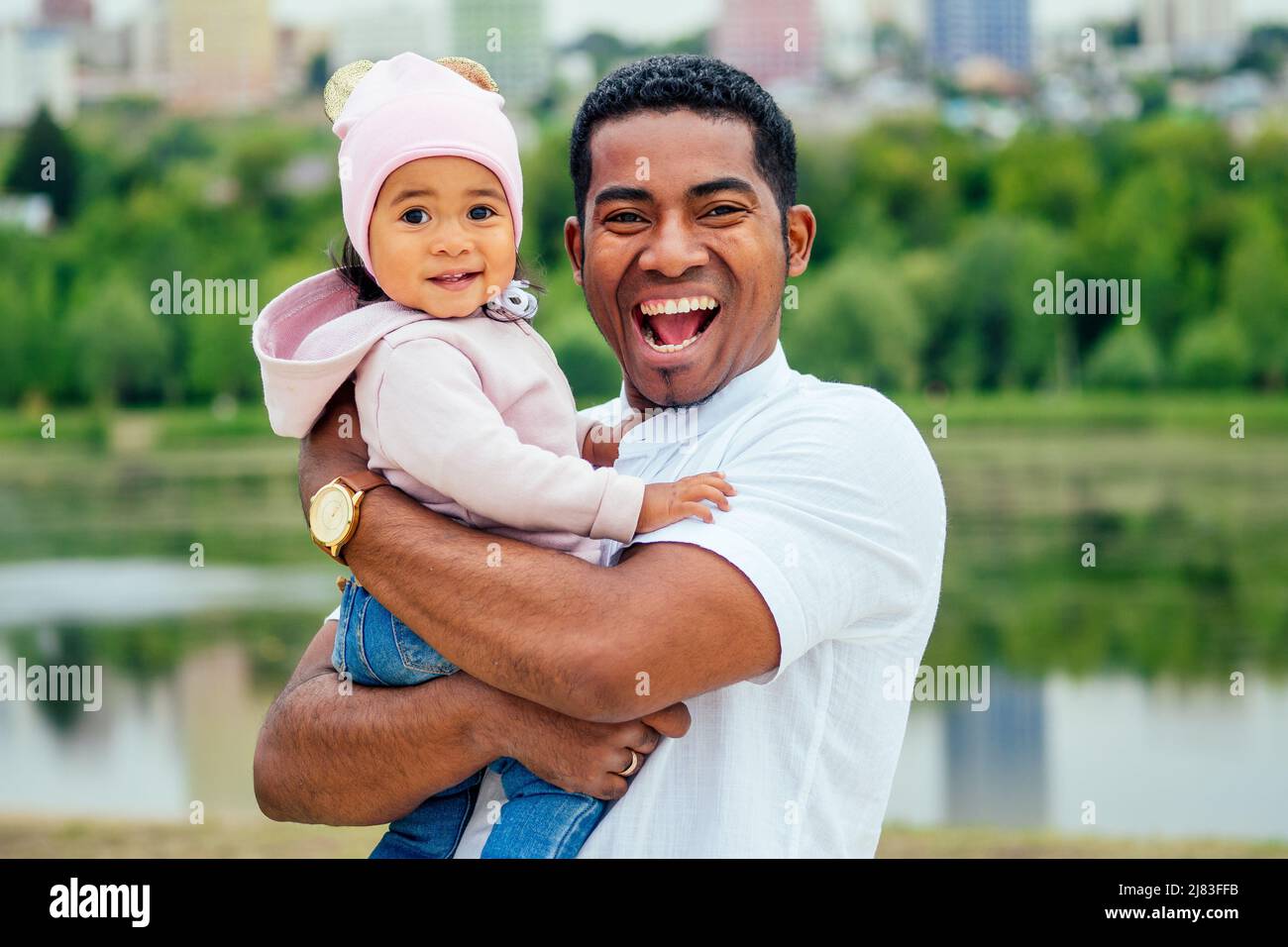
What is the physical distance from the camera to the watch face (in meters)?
1.90

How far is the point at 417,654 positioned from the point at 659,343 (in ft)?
1.88

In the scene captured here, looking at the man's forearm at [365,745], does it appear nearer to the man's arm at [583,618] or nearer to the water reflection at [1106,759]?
the man's arm at [583,618]

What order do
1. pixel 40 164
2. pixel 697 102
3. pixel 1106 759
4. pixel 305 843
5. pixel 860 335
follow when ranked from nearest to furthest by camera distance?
pixel 697 102 → pixel 305 843 → pixel 1106 759 → pixel 860 335 → pixel 40 164

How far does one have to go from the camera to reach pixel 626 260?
2094 millimetres

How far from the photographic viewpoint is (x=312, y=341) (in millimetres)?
2035

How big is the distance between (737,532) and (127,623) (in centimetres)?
1907

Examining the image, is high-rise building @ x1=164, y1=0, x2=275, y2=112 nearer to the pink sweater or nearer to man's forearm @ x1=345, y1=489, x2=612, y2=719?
the pink sweater

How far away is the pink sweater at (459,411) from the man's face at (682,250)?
0.47 feet

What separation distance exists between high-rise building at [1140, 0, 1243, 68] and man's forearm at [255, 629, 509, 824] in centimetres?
3227

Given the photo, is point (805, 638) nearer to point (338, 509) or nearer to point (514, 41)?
point (338, 509)

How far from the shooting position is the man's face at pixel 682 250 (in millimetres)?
2059

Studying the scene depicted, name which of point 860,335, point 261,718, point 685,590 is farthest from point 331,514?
point 860,335

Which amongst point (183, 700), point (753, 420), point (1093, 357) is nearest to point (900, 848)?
point (753, 420)

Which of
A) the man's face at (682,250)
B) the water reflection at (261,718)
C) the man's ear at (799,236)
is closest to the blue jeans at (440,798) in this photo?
the man's face at (682,250)
